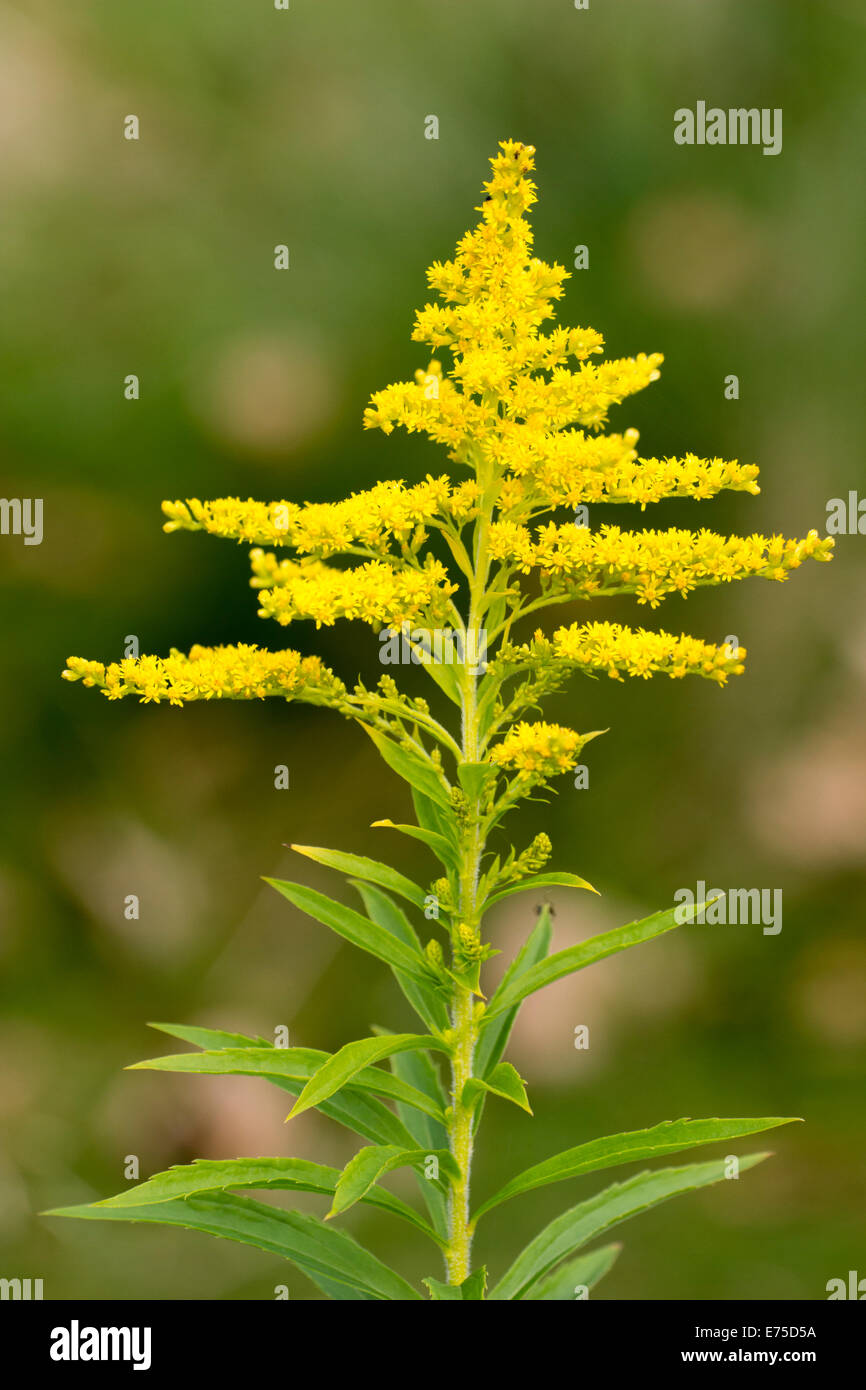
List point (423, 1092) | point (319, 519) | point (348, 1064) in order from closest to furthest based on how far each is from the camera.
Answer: point (348, 1064) < point (319, 519) < point (423, 1092)

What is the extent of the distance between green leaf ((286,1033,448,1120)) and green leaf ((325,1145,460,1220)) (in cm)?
8

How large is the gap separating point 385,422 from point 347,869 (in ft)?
1.96

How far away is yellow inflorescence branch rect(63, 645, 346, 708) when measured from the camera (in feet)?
4.47

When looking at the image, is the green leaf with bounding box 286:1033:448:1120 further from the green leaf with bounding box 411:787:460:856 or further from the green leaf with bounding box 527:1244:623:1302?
the green leaf with bounding box 527:1244:623:1302

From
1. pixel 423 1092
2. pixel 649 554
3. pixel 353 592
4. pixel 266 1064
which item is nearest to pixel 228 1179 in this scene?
pixel 266 1064

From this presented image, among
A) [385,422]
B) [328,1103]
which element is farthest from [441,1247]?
[385,422]

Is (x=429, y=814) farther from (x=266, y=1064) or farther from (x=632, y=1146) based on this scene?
(x=632, y=1146)

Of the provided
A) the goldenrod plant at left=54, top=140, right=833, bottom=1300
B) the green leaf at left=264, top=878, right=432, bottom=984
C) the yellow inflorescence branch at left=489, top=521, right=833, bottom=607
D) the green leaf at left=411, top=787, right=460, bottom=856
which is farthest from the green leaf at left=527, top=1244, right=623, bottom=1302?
the yellow inflorescence branch at left=489, top=521, right=833, bottom=607

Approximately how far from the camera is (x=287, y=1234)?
1416 millimetres

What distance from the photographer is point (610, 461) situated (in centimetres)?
141

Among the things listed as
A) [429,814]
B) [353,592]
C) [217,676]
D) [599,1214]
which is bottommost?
[599,1214]

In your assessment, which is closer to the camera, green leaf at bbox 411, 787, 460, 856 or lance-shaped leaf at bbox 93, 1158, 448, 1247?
lance-shaped leaf at bbox 93, 1158, 448, 1247

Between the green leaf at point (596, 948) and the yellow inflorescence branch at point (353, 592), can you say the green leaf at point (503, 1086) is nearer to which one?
the green leaf at point (596, 948)

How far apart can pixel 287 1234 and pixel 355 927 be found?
40 centimetres
